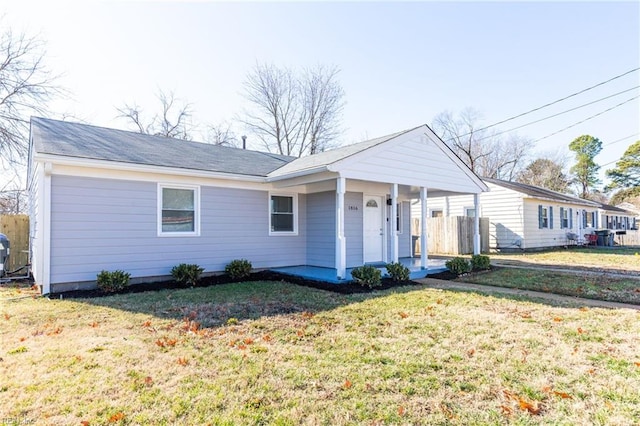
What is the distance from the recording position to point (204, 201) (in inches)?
355

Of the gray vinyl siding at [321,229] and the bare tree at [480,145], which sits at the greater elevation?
the bare tree at [480,145]

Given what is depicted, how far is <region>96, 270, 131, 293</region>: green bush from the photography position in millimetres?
7191

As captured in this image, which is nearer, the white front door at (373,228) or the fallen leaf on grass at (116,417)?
the fallen leaf on grass at (116,417)

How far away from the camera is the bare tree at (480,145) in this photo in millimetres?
33750

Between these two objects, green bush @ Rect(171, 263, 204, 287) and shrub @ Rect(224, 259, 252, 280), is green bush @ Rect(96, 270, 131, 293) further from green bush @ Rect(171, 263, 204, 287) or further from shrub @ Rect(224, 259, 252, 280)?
shrub @ Rect(224, 259, 252, 280)

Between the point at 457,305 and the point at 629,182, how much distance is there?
156ft

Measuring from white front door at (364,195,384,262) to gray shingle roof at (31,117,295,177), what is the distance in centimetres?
310

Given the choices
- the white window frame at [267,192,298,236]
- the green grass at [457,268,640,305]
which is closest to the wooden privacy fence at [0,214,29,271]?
the white window frame at [267,192,298,236]

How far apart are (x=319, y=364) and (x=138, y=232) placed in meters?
6.18

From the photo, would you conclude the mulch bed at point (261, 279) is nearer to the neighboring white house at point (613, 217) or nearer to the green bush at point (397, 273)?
the green bush at point (397, 273)

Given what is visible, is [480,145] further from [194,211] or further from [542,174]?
[194,211]

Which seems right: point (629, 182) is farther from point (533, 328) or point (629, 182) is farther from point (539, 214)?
point (533, 328)

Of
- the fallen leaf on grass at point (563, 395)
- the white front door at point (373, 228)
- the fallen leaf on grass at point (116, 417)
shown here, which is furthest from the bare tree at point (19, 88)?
the fallen leaf on grass at point (563, 395)

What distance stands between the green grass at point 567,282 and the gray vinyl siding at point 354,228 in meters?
3.04
